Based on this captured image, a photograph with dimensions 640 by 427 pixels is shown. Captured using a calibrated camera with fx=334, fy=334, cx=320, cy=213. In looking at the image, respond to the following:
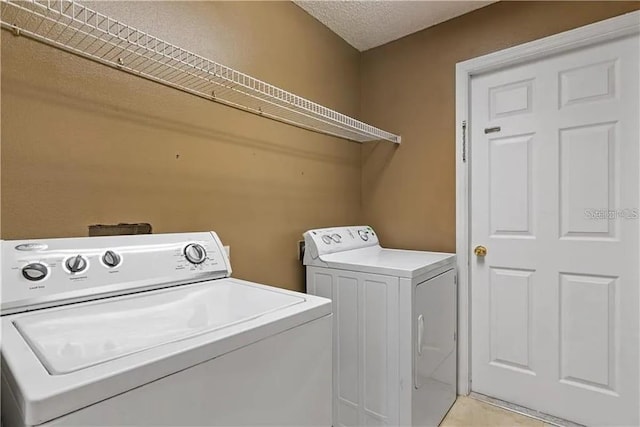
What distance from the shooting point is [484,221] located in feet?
6.69

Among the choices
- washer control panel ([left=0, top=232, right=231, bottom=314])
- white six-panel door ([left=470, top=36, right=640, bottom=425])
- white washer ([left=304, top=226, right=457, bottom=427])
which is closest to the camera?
washer control panel ([left=0, top=232, right=231, bottom=314])

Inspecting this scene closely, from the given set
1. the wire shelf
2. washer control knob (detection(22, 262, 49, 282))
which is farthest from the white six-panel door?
washer control knob (detection(22, 262, 49, 282))

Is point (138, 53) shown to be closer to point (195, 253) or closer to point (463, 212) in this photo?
point (195, 253)

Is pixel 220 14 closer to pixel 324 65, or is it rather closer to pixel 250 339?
pixel 324 65

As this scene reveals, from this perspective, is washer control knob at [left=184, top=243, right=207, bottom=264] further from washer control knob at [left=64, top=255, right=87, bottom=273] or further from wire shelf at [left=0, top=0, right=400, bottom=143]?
wire shelf at [left=0, top=0, right=400, bottom=143]

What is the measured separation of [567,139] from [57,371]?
223cm

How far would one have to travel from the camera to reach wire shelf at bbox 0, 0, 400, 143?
→ 98cm

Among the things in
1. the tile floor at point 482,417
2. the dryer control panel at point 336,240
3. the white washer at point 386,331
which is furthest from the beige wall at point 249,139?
the tile floor at point 482,417

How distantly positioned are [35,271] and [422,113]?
2.12 m

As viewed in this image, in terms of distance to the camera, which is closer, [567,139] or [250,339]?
[250,339]

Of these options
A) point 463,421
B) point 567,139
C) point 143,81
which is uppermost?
point 143,81

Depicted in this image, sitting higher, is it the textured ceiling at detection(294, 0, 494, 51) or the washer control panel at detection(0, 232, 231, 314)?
the textured ceiling at detection(294, 0, 494, 51)

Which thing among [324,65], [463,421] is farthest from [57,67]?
[463,421]

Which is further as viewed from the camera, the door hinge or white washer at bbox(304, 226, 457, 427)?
the door hinge
